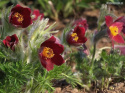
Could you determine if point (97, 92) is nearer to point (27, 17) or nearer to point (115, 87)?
point (115, 87)

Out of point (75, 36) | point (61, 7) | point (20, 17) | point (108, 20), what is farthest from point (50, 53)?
point (61, 7)

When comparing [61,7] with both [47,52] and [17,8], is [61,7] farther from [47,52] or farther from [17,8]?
[47,52]

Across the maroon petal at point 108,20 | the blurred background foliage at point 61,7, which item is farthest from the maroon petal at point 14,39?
the blurred background foliage at point 61,7

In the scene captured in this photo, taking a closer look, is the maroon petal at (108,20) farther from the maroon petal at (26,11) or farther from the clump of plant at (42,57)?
the maroon petal at (26,11)

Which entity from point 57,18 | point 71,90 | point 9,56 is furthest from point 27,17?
point 57,18

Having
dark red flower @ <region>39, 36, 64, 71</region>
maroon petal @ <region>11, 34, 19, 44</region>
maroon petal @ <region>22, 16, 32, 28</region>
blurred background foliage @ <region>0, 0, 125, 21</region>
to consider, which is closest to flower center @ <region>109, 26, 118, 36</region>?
dark red flower @ <region>39, 36, 64, 71</region>
